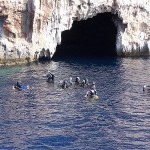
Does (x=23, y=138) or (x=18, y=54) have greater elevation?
(x=18, y=54)

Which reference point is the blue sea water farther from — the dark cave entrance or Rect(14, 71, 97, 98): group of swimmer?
the dark cave entrance

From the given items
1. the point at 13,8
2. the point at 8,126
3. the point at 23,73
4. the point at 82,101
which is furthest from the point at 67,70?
the point at 8,126

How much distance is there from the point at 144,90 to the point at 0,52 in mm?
22391

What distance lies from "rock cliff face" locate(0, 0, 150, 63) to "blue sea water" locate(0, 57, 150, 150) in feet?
Result: 10.9

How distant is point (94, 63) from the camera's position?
69812mm

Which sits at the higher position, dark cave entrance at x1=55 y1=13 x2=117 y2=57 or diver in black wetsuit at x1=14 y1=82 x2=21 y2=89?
dark cave entrance at x1=55 y1=13 x2=117 y2=57

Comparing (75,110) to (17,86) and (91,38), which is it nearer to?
(17,86)

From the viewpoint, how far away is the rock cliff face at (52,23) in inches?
2611

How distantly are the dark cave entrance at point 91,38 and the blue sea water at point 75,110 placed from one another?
1349 centimetres

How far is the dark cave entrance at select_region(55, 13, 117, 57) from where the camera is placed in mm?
80500

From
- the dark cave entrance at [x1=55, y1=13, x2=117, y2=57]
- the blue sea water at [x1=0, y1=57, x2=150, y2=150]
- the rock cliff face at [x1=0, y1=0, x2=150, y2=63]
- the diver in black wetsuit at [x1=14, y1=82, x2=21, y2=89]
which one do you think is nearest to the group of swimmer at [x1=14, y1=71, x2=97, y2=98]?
the diver in black wetsuit at [x1=14, y1=82, x2=21, y2=89]

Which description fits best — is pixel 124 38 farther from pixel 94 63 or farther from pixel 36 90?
pixel 36 90

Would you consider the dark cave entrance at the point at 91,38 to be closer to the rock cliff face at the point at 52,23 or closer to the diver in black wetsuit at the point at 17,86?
the rock cliff face at the point at 52,23

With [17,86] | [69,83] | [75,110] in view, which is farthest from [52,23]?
[75,110]
